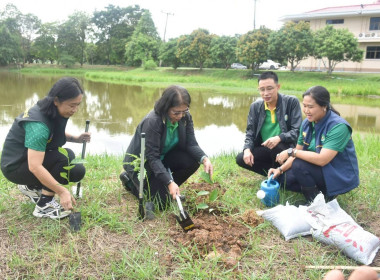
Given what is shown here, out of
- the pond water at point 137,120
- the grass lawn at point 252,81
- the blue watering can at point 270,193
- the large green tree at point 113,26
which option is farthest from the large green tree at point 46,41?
the blue watering can at point 270,193

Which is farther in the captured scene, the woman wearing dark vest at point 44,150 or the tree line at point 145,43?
the tree line at point 145,43

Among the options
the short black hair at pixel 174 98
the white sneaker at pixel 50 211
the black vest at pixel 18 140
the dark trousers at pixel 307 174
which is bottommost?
the white sneaker at pixel 50 211

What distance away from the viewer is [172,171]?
282cm

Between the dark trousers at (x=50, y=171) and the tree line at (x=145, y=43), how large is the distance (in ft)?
60.3

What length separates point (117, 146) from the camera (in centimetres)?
565

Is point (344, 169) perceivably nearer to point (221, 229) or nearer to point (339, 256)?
point (339, 256)

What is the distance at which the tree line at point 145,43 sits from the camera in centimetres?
1898

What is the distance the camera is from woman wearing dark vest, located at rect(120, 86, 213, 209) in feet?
7.77

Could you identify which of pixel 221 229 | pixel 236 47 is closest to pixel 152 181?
pixel 221 229

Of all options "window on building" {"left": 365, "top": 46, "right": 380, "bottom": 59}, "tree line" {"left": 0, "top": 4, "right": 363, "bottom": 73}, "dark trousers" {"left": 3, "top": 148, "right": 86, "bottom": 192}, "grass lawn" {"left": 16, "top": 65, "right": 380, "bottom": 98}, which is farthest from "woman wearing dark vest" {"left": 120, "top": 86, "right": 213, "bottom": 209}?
"window on building" {"left": 365, "top": 46, "right": 380, "bottom": 59}

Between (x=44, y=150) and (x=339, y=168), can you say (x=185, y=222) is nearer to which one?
(x=44, y=150)

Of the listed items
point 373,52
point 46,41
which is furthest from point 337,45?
point 46,41

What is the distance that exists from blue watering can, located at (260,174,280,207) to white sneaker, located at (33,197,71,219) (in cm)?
150

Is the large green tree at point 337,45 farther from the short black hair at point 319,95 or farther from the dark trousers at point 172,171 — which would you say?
the dark trousers at point 172,171
